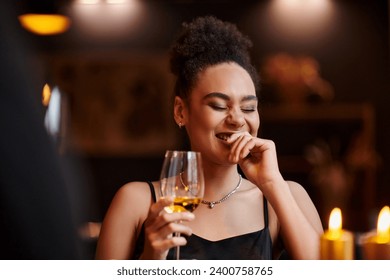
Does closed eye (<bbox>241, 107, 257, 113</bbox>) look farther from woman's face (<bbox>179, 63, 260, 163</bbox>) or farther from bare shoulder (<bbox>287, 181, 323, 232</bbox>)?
bare shoulder (<bbox>287, 181, 323, 232</bbox>)

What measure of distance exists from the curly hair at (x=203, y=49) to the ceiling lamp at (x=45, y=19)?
1.34 meters

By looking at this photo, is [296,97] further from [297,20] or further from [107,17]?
[107,17]

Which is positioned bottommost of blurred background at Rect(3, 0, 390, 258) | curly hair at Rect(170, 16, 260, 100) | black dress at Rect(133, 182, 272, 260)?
black dress at Rect(133, 182, 272, 260)

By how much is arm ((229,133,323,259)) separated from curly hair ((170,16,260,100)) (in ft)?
0.58

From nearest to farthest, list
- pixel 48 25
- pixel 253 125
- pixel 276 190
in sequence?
pixel 276 190 → pixel 253 125 → pixel 48 25

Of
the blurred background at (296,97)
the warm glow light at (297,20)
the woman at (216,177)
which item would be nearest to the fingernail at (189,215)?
the woman at (216,177)

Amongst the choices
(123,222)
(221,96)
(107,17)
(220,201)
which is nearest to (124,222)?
(123,222)

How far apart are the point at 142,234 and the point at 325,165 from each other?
1.99 metres

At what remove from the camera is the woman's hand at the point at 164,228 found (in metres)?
0.83

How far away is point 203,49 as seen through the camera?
1178 millimetres

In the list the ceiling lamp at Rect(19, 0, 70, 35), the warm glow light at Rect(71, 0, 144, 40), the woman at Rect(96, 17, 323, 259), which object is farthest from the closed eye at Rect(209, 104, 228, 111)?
the warm glow light at Rect(71, 0, 144, 40)

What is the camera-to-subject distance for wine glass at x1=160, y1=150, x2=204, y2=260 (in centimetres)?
87

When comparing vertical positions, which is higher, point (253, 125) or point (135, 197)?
point (253, 125)

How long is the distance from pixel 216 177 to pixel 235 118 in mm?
113
